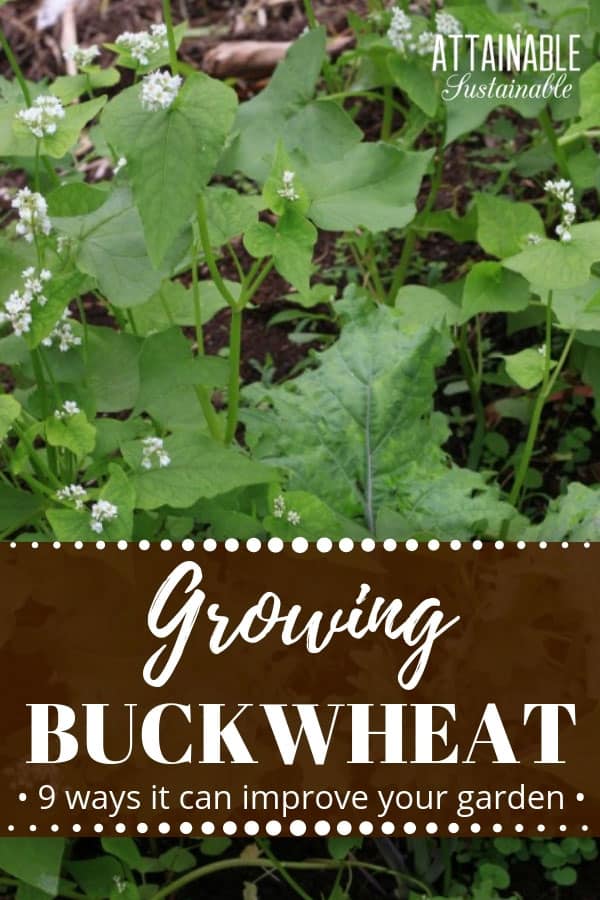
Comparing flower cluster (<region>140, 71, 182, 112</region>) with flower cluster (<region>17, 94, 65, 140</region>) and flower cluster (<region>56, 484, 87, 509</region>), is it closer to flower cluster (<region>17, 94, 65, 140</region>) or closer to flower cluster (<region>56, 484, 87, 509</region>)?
flower cluster (<region>17, 94, 65, 140</region>)

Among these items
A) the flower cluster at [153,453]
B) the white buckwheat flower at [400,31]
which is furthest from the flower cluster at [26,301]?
the white buckwheat flower at [400,31]

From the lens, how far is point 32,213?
163 cm

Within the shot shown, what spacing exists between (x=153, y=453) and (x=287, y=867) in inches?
29.7

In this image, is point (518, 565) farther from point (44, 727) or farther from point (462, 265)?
point (462, 265)

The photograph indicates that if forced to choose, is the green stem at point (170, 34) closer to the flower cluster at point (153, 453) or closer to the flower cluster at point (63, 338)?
the flower cluster at point (63, 338)

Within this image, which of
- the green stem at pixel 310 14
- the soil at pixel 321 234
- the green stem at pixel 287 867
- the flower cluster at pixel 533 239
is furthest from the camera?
the soil at pixel 321 234

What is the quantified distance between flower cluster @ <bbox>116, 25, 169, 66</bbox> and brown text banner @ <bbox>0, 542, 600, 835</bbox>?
2.39 ft

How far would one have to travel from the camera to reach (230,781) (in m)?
1.74

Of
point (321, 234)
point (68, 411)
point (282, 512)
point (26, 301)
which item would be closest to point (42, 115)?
point (26, 301)

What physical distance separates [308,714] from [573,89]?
135 cm

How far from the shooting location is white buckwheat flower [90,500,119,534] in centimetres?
155

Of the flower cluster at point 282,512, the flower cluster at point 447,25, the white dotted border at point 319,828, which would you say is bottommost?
the white dotted border at point 319,828

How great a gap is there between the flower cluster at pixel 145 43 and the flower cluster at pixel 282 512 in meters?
0.66

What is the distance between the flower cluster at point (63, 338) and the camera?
1.81 meters
